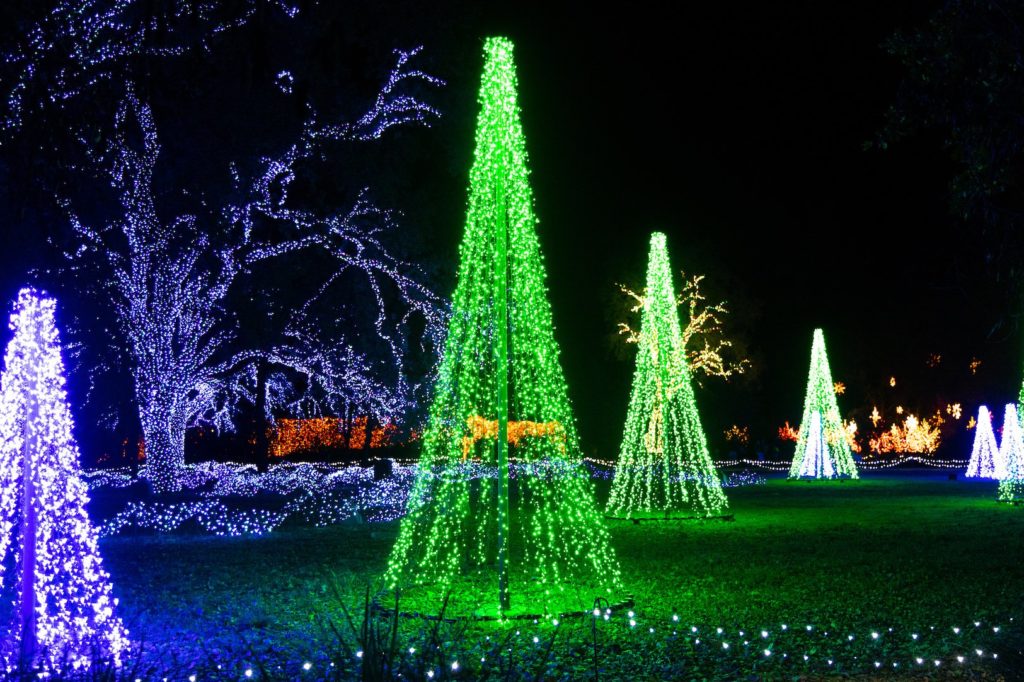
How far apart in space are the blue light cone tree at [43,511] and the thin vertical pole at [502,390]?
333 centimetres

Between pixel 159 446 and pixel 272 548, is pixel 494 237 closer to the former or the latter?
pixel 272 548

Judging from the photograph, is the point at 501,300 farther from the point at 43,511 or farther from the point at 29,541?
the point at 29,541

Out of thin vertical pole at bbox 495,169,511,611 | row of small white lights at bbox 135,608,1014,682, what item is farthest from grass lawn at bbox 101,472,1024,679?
thin vertical pole at bbox 495,169,511,611

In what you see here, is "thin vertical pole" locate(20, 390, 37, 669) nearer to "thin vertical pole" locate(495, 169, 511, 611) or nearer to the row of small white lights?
the row of small white lights

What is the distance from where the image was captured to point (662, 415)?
2038 cm

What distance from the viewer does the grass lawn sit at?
Result: 754cm

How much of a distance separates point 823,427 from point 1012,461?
7.19 meters

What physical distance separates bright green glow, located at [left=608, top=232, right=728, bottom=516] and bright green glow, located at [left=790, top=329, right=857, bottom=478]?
16.1 metres

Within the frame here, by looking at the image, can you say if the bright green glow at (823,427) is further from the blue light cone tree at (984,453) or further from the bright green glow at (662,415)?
the bright green glow at (662,415)

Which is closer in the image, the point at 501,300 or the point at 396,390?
the point at 501,300

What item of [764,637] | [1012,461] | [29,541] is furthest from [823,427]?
[29,541]

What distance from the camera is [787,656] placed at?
7812 millimetres

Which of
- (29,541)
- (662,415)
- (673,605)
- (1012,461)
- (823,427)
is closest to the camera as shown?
(29,541)

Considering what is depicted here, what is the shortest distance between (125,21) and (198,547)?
7936mm
